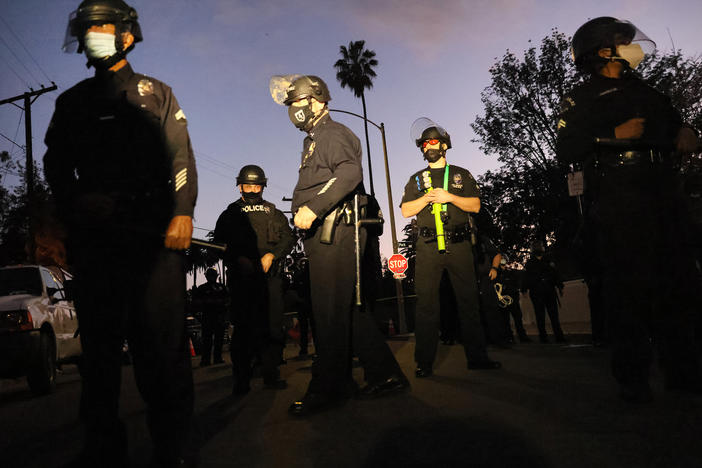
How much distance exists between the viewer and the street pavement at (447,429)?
2850 millimetres

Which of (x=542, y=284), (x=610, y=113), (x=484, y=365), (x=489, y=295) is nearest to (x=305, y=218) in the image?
(x=610, y=113)

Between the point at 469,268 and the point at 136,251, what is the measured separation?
4284mm

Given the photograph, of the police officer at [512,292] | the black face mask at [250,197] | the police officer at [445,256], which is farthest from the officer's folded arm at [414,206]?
the police officer at [512,292]

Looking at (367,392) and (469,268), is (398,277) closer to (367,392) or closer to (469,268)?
(469,268)

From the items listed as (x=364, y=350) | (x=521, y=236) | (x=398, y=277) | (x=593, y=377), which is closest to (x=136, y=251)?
(x=364, y=350)

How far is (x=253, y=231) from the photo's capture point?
665 centimetres

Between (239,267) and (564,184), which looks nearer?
(239,267)

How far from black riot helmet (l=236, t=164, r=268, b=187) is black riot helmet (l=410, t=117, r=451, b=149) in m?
1.76

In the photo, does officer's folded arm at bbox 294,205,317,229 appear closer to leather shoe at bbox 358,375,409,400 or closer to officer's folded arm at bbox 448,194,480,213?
leather shoe at bbox 358,375,409,400

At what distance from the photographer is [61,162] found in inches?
117

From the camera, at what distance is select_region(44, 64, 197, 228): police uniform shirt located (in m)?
2.91

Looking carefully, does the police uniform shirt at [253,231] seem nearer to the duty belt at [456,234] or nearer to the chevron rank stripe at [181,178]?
the duty belt at [456,234]

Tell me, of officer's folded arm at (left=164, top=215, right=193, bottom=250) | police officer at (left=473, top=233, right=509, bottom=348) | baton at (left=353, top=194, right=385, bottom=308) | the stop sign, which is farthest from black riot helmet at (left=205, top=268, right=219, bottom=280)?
the stop sign

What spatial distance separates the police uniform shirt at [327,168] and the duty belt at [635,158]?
174 centimetres
